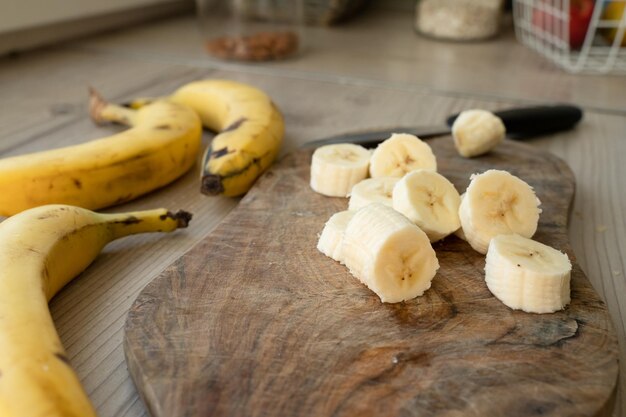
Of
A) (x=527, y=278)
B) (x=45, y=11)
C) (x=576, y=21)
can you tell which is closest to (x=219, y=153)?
(x=527, y=278)

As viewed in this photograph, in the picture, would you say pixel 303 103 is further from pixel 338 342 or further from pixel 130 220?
pixel 338 342

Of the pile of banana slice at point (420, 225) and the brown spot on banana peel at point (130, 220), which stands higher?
the pile of banana slice at point (420, 225)

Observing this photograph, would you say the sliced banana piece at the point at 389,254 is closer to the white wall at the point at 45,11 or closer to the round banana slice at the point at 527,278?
the round banana slice at the point at 527,278

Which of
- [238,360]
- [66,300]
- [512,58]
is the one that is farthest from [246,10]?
[238,360]

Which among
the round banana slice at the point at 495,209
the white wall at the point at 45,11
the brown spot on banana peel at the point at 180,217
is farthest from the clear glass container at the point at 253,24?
the round banana slice at the point at 495,209

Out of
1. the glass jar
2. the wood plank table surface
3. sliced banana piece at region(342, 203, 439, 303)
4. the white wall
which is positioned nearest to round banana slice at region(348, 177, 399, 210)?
sliced banana piece at region(342, 203, 439, 303)

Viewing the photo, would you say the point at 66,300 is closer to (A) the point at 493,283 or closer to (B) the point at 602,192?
(A) the point at 493,283
